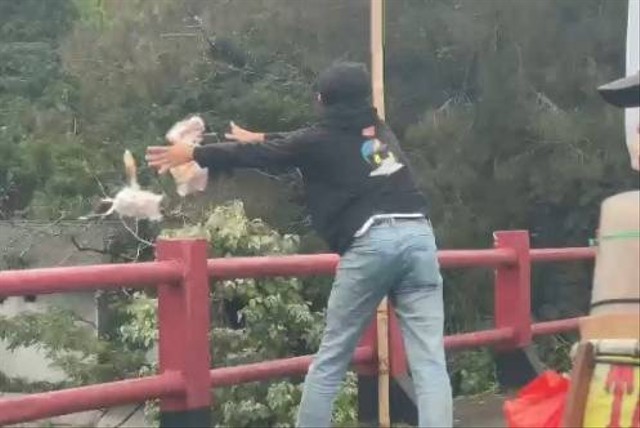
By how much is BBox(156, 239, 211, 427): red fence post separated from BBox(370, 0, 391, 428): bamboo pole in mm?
725

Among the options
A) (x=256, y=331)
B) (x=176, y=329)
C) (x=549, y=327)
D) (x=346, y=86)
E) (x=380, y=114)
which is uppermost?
(x=346, y=86)

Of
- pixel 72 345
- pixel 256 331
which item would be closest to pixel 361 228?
pixel 256 331

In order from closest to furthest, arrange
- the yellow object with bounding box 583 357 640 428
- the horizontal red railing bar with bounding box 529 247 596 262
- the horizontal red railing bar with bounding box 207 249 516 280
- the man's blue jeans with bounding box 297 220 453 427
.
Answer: the yellow object with bounding box 583 357 640 428, the man's blue jeans with bounding box 297 220 453 427, the horizontal red railing bar with bounding box 207 249 516 280, the horizontal red railing bar with bounding box 529 247 596 262

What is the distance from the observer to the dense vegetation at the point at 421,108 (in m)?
15.0

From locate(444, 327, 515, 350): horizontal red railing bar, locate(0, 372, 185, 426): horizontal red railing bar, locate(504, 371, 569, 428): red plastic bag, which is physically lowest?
locate(444, 327, 515, 350): horizontal red railing bar

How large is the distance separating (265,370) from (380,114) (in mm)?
1449

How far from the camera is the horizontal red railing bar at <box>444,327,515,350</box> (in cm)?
693

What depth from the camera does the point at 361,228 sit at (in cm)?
441

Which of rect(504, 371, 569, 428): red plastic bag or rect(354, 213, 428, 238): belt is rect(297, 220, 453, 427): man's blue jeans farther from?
rect(504, 371, 569, 428): red plastic bag

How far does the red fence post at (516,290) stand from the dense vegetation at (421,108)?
444 cm

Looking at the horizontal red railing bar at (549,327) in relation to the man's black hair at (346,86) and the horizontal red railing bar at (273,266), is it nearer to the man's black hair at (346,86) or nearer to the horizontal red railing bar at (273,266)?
the horizontal red railing bar at (273,266)

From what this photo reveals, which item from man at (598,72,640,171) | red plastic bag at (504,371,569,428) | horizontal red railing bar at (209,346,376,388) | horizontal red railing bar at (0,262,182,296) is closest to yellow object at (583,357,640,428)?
red plastic bag at (504,371,569,428)

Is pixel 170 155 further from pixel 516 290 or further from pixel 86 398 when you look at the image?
pixel 516 290

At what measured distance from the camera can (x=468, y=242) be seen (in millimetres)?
15328
